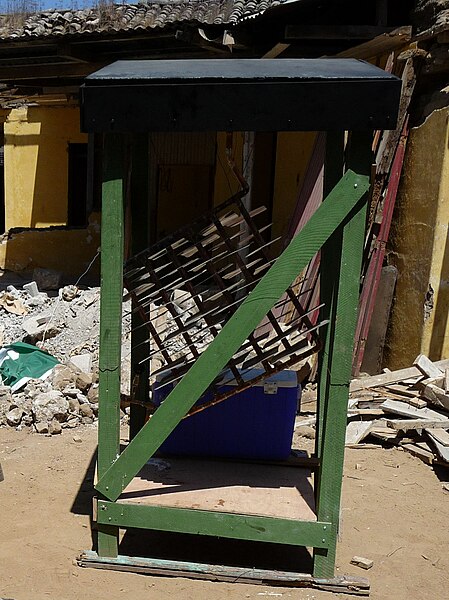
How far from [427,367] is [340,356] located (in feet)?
10.5

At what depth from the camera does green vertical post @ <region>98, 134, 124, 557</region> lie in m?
3.60

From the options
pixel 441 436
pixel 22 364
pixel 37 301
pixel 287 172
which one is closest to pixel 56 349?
pixel 22 364

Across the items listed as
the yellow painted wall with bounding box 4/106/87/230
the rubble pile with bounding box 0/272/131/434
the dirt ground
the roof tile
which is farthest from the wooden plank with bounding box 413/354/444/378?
the yellow painted wall with bounding box 4/106/87/230

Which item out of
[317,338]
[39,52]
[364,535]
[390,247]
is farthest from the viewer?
[39,52]

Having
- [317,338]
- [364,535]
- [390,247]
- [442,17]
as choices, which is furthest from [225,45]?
[364,535]

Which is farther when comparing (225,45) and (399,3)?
(225,45)

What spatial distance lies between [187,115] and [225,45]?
5192mm

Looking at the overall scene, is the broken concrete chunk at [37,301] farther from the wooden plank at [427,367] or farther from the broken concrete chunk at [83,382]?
the wooden plank at [427,367]

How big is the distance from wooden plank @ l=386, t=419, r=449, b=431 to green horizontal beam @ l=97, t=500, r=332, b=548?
2.44 metres

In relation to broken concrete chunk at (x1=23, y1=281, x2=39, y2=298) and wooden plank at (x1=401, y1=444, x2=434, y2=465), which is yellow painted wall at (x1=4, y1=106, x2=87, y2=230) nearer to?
broken concrete chunk at (x1=23, y1=281, x2=39, y2=298)

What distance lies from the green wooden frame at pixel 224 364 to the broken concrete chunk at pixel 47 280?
7690mm

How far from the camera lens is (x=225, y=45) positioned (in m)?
8.15

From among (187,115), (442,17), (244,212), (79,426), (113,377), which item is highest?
(442,17)

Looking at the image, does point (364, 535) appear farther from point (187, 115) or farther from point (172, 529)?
point (187, 115)
